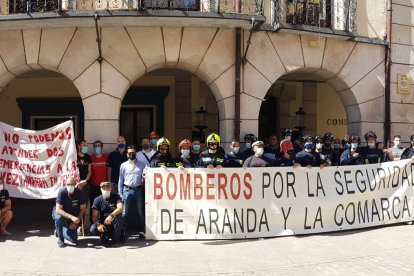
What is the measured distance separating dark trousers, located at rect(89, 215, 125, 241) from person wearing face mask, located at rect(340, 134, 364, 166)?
479 centimetres

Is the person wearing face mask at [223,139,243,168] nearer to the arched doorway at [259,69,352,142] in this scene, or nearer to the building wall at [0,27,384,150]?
the building wall at [0,27,384,150]

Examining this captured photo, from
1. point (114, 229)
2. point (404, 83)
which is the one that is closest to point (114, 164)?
point (114, 229)

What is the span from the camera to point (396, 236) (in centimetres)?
859

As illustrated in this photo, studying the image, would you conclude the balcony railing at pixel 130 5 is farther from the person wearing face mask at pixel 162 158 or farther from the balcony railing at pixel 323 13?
the person wearing face mask at pixel 162 158

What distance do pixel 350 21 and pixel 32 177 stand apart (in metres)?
8.13

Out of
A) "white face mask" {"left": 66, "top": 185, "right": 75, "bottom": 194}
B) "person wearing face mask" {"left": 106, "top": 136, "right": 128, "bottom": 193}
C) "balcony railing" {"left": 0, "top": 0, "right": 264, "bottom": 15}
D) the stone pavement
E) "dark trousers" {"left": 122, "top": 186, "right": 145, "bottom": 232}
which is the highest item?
"balcony railing" {"left": 0, "top": 0, "right": 264, "bottom": 15}

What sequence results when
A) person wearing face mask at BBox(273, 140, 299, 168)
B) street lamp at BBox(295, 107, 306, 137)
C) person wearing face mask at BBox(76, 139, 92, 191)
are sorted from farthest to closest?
street lamp at BBox(295, 107, 306, 137) → person wearing face mask at BBox(76, 139, 92, 191) → person wearing face mask at BBox(273, 140, 299, 168)

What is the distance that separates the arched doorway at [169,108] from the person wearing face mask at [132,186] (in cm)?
557

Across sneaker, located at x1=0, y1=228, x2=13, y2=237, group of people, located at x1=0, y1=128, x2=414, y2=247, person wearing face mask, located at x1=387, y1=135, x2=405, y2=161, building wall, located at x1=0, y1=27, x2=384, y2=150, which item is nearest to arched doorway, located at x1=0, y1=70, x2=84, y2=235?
building wall, located at x1=0, y1=27, x2=384, y2=150

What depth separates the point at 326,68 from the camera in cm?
1123

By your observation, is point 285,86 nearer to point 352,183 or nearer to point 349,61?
point 349,61

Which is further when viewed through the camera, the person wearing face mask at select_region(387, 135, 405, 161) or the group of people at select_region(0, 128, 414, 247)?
the person wearing face mask at select_region(387, 135, 405, 161)

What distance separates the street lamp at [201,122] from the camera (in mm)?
14005

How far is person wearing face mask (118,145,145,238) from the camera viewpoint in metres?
8.59
